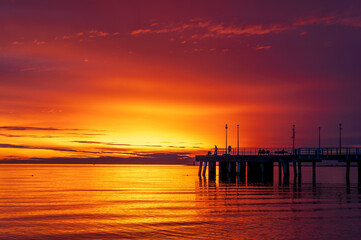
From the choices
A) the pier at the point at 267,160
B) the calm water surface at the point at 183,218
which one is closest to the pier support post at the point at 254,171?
the pier at the point at 267,160

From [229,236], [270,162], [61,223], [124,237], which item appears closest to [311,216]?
[229,236]

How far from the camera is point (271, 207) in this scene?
126 ft

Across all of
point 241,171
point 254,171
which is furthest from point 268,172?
point 241,171

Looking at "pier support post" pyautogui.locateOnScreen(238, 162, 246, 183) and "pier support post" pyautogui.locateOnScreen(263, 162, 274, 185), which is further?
"pier support post" pyautogui.locateOnScreen(238, 162, 246, 183)

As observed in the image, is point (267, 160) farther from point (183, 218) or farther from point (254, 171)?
point (183, 218)

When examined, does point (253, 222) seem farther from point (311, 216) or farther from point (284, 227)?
point (311, 216)

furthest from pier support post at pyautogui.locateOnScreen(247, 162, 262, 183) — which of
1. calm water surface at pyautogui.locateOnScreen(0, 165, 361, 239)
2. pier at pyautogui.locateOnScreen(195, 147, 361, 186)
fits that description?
calm water surface at pyautogui.locateOnScreen(0, 165, 361, 239)

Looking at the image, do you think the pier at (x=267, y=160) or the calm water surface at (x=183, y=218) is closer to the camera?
the calm water surface at (x=183, y=218)

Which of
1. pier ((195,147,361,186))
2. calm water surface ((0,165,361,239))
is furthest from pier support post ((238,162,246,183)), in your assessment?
calm water surface ((0,165,361,239))

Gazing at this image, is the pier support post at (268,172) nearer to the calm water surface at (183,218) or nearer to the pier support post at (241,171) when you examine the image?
the pier support post at (241,171)

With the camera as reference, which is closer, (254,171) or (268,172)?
(268,172)

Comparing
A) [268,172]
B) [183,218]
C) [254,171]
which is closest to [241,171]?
[254,171]

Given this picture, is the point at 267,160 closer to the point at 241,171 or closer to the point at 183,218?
the point at 241,171

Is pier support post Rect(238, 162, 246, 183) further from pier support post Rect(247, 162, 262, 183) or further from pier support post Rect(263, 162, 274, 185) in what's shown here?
pier support post Rect(263, 162, 274, 185)
